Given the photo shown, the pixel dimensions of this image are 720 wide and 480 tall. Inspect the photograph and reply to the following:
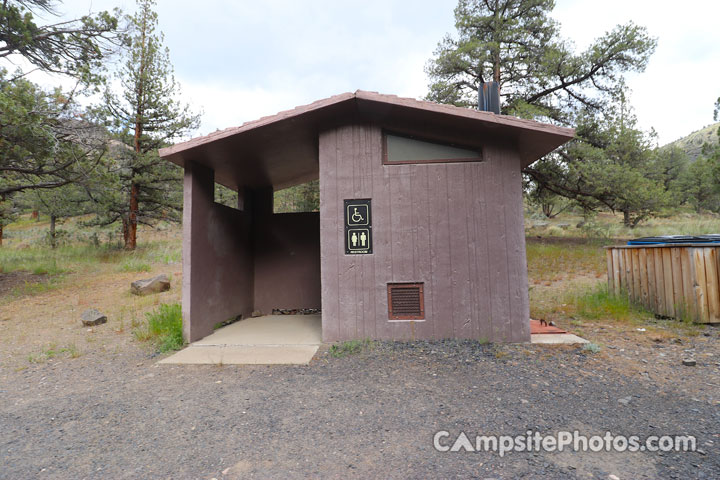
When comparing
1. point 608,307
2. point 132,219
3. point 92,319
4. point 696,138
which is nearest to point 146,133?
point 132,219

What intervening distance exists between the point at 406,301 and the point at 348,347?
1.01 m

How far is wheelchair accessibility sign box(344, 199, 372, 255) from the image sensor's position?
15.8 ft

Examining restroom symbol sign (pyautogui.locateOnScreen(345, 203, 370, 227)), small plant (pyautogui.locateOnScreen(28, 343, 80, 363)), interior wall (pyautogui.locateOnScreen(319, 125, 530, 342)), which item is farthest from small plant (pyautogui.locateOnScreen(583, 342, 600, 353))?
small plant (pyautogui.locateOnScreen(28, 343, 80, 363))

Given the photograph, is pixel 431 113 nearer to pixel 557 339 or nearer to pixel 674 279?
pixel 557 339

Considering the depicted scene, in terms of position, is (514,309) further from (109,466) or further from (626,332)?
(109,466)

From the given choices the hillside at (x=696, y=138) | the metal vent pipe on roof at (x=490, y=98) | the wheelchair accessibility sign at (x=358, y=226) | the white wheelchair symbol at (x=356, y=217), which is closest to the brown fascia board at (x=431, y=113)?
the metal vent pipe on roof at (x=490, y=98)

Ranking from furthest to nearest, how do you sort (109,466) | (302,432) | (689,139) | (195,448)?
(689,139) < (302,432) < (195,448) < (109,466)

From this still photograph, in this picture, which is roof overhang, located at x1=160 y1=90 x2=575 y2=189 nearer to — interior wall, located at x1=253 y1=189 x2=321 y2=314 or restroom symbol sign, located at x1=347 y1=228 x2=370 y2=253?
restroom symbol sign, located at x1=347 y1=228 x2=370 y2=253

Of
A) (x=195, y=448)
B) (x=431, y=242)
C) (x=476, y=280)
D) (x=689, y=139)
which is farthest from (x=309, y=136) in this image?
(x=689, y=139)

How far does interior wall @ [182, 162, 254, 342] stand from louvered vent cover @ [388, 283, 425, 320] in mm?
2865

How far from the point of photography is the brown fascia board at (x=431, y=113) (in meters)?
4.23

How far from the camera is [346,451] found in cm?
226

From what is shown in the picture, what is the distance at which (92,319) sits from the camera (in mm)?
6270

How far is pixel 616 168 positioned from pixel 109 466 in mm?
13721
